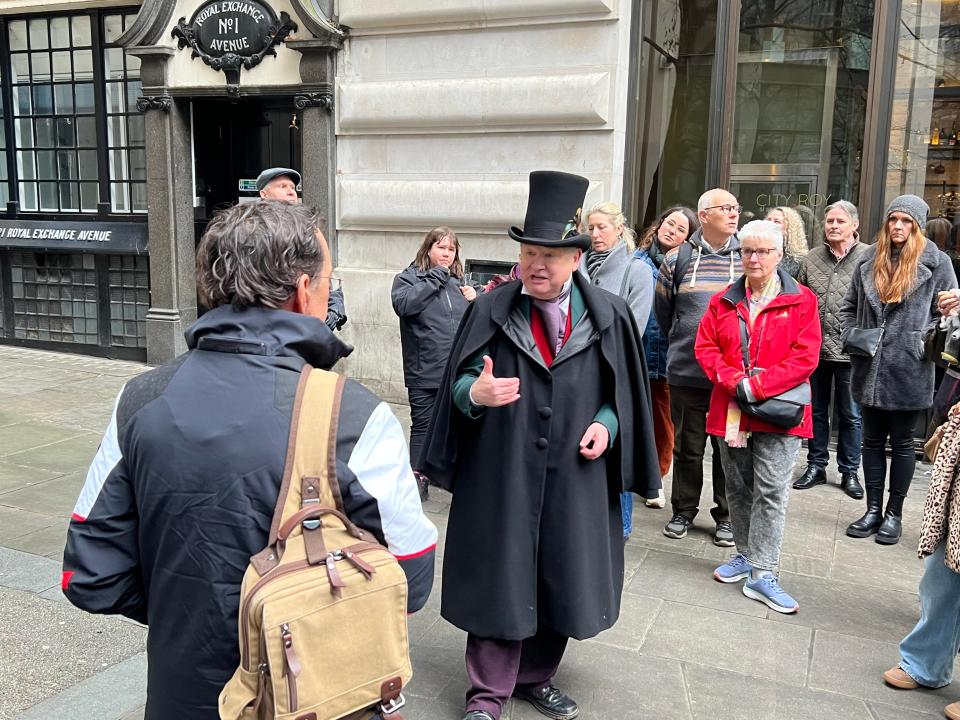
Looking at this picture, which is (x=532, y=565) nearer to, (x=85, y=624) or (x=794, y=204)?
(x=85, y=624)

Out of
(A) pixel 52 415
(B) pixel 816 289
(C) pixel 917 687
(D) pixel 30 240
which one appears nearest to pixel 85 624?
(C) pixel 917 687

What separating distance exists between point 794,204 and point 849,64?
1183 mm

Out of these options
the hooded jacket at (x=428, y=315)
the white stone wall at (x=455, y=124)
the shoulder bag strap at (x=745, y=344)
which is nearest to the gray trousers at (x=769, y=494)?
the shoulder bag strap at (x=745, y=344)

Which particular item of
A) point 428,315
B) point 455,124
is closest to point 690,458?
point 428,315

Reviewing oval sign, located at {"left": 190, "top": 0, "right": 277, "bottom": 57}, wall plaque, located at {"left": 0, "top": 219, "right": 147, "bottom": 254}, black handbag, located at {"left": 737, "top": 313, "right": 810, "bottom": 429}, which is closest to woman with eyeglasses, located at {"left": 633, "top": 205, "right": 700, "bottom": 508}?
black handbag, located at {"left": 737, "top": 313, "right": 810, "bottom": 429}

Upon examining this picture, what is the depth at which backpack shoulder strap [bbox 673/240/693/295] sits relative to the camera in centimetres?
527

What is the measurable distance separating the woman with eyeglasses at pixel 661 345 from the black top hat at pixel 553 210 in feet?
7.18

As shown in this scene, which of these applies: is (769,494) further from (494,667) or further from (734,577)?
(494,667)

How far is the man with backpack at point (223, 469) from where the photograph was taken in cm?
178

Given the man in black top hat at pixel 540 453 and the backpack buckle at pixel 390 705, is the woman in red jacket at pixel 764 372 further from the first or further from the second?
the backpack buckle at pixel 390 705

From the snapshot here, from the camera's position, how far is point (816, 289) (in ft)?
20.8

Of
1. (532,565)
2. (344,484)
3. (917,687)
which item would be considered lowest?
(917,687)

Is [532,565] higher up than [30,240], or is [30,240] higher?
[30,240]

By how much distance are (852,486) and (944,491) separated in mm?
2891
